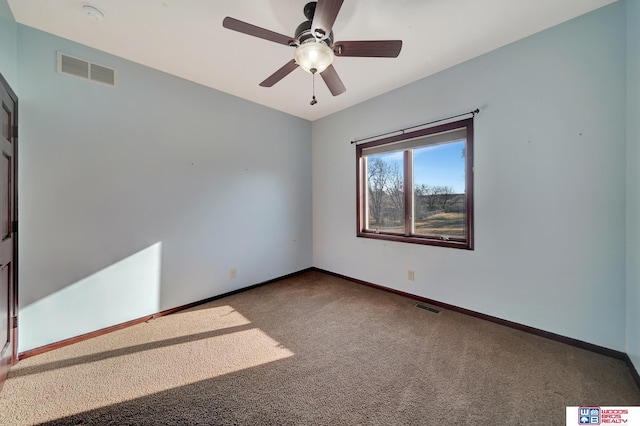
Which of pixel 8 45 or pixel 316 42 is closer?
pixel 316 42

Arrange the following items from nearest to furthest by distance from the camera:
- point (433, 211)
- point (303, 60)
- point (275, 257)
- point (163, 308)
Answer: point (303, 60) → point (163, 308) → point (433, 211) → point (275, 257)

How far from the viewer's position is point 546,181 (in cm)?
216

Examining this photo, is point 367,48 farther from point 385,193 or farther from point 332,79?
point 385,193

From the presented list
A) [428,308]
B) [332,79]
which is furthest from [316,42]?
[428,308]

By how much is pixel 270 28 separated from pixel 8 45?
1.97 m

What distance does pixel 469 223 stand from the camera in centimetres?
260

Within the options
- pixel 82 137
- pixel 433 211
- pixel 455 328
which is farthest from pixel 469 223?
pixel 82 137

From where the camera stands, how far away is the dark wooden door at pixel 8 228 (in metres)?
1.70

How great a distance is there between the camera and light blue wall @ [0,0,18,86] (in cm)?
173

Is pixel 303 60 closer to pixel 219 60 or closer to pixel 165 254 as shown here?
pixel 219 60

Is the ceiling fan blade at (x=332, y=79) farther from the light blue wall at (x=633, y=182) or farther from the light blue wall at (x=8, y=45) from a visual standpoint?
the light blue wall at (x=8, y=45)

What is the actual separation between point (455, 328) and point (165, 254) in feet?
10.3

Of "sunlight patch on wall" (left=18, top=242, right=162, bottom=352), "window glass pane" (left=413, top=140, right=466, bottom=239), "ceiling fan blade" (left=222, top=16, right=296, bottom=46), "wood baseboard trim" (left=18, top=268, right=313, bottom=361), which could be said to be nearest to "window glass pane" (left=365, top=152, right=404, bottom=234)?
"window glass pane" (left=413, top=140, right=466, bottom=239)

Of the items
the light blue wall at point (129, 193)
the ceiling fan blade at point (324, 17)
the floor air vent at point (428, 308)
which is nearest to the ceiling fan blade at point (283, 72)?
the ceiling fan blade at point (324, 17)
